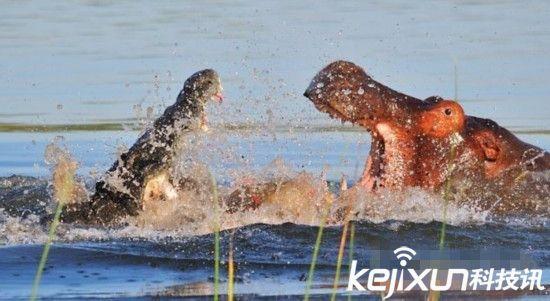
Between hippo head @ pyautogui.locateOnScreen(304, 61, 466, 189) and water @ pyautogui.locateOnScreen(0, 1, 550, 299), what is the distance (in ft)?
0.79

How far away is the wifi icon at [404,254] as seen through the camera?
7.25 metres

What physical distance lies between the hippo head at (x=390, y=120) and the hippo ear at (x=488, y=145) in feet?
0.46

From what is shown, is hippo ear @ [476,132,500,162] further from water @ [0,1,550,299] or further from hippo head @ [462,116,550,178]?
water @ [0,1,550,299]

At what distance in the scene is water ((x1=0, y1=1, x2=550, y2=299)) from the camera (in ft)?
23.0

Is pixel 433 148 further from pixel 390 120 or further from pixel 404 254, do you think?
pixel 404 254

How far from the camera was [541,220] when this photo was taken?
8266 millimetres

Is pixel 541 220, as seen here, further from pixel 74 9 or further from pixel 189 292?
pixel 74 9

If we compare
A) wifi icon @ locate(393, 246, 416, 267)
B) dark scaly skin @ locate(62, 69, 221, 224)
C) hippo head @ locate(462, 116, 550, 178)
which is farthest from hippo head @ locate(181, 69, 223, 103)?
hippo head @ locate(462, 116, 550, 178)

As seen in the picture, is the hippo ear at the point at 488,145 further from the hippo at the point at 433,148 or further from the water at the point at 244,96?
the water at the point at 244,96

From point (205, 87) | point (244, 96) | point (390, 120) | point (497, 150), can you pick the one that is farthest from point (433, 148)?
point (244, 96)

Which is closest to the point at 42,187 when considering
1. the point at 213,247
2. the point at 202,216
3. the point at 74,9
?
the point at 202,216

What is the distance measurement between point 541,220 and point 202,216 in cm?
185

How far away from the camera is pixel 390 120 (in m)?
7.89

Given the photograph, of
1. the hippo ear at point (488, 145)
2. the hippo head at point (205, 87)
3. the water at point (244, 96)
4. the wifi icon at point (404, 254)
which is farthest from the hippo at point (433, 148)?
the hippo head at point (205, 87)
